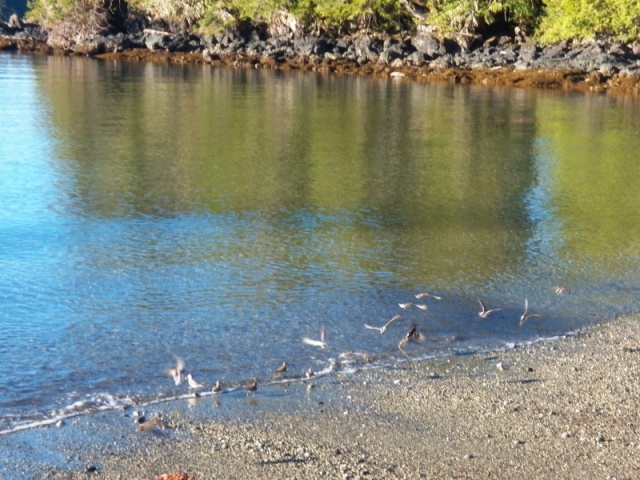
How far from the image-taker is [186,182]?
46.2ft

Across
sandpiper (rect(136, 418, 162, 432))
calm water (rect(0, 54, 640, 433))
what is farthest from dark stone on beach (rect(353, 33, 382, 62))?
sandpiper (rect(136, 418, 162, 432))

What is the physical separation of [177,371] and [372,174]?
353 inches

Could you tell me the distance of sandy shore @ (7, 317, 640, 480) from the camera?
527cm

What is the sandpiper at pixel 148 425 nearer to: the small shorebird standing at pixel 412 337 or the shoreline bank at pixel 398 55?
the small shorebird standing at pixel 412 337

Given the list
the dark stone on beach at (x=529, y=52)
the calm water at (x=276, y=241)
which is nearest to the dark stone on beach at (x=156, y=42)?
the dark stone on beach at (x=529, y=52)

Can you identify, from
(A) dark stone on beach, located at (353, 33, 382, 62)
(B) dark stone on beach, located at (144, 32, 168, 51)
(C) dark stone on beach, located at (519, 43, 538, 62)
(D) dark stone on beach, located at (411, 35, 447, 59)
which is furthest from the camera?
(B) dark stone on beach, located at (144, 32, 168, 51)

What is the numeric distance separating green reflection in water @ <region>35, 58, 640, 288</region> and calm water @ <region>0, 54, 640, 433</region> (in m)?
0.05

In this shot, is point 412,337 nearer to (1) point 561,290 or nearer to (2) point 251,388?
(2) point 251,388

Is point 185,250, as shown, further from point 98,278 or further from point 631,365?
point 631,365

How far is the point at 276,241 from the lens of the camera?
1071 centimetres

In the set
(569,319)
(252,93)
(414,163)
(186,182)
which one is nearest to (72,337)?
(569,319)

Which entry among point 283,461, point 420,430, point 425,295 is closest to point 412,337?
point 425,295

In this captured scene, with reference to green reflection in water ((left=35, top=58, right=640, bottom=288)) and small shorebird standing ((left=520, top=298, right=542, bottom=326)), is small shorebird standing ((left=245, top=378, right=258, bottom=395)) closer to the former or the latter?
small shorebird standing ((left=520, top=298, right=542, bottom=326))

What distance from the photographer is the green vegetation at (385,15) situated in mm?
34938
